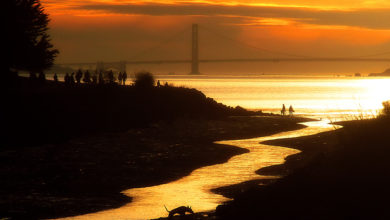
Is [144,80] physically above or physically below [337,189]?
above

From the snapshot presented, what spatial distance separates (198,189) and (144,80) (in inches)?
1357

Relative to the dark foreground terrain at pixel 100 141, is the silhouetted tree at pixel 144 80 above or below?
above

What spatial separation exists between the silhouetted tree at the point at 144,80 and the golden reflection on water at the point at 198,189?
23031 mm

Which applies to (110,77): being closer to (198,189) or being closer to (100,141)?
(100,141)

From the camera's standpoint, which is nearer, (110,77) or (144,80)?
(110,77)

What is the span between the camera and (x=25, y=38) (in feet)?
149

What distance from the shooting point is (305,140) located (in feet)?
121

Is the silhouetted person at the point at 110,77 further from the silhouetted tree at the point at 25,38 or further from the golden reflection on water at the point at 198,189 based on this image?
the golden reflection on water at the point at 198,189

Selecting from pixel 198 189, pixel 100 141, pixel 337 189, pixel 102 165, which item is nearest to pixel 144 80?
pixel 100 141

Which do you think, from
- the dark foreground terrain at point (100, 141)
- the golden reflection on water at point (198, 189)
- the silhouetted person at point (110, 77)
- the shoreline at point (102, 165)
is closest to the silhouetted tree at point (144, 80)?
the dark foreground terrain at point (100, 141)

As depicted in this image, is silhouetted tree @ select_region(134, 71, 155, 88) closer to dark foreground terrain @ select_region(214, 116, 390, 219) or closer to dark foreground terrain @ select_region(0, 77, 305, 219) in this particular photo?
dark foreground terrain @ select_region(0, 77, 305, 219)

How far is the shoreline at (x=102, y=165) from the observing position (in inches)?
774

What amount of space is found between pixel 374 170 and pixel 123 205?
7103mm

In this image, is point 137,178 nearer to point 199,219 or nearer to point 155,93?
point 199,219
